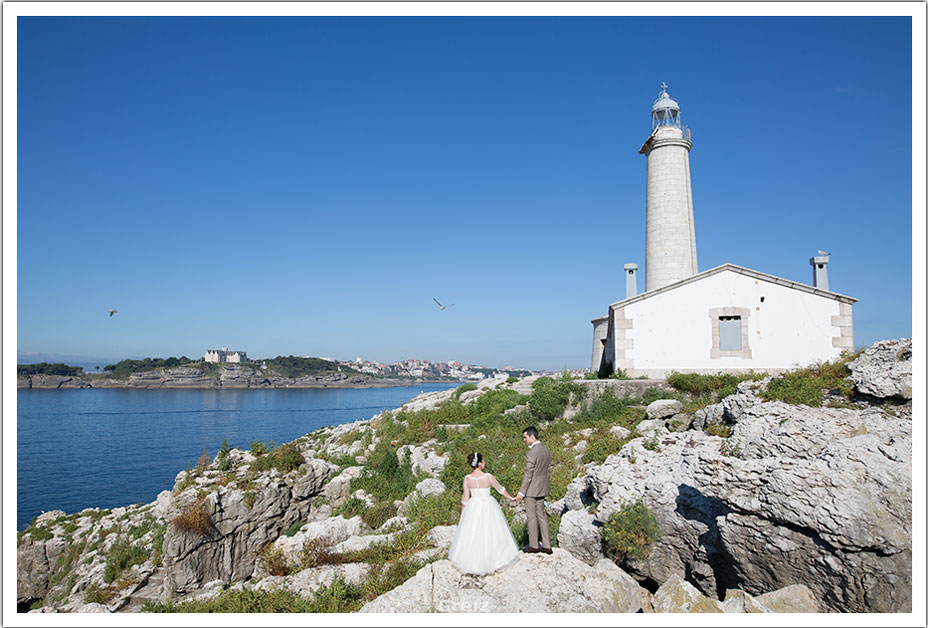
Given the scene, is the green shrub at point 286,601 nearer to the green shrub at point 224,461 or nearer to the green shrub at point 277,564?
the green shrub at point 277,564

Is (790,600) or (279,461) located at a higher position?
(790,600)

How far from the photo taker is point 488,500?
6.20 metres

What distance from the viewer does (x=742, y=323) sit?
19.0 metres

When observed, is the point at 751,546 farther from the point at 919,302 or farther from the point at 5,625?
the point at 5,625

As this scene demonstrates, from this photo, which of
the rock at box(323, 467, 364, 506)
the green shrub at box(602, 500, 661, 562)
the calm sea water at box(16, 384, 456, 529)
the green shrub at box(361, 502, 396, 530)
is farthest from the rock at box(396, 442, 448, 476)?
the calm sea water at box(16, 384, 456, 529)

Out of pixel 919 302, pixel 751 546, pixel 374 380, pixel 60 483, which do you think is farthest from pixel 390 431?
pixel 374 380

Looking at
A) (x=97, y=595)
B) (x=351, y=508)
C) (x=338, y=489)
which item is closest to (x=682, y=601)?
(x=351, y=508)

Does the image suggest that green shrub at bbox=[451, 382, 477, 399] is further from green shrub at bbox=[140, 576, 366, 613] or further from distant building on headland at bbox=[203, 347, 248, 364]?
distant building on headland at bbox=[203, 347, 248, 364]

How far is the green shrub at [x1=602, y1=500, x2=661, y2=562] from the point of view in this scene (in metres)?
6.72

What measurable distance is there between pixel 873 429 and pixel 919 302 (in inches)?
71.1

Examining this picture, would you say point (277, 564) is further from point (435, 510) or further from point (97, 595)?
point (97, 595)

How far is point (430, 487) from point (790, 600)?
27.1 feet

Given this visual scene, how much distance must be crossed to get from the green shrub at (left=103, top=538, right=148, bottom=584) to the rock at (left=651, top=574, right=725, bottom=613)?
1180 cm

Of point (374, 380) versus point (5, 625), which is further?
point (374, 380)
